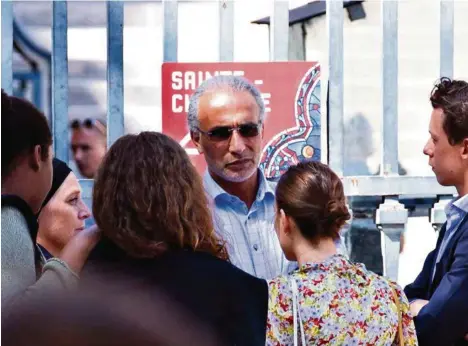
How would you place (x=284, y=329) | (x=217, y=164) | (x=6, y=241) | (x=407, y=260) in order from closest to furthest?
(x=6, y=241) < (x=284, y=329) < (x=217, y=164) < (x=407, y=260)

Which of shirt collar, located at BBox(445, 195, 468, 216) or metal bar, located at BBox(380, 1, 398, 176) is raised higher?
metal bar, located at BBox(380, 1, 398, 176)

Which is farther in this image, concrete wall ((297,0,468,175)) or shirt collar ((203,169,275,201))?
concrete wall ((297,0,468,175))

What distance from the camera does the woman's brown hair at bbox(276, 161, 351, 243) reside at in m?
1.95

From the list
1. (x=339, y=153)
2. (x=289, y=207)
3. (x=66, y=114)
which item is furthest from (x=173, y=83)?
(x=289, y=207)

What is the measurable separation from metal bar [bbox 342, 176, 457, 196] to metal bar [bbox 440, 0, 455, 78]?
1.20 ft

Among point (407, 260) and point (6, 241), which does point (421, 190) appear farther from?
point (6, 241)

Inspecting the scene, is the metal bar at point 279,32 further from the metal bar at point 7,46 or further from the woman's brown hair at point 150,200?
the woman's brown hair at point 150,200

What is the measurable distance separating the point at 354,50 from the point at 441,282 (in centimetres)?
220

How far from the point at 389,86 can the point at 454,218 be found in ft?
3.32

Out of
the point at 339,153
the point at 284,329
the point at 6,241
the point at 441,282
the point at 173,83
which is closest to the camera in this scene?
the point at 6,241

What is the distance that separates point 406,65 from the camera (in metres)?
4.05

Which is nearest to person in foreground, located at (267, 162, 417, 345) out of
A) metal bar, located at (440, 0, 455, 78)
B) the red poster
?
the red poster

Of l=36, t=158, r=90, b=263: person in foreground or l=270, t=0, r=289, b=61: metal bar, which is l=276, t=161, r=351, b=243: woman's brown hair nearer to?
l=36, t=158, r=90, b=263: person in foreground

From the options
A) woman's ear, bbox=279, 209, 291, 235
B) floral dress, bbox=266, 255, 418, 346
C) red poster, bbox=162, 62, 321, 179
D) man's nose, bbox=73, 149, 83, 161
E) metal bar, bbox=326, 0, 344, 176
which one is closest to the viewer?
floral dress, bbox=266, 255, 418, 346
